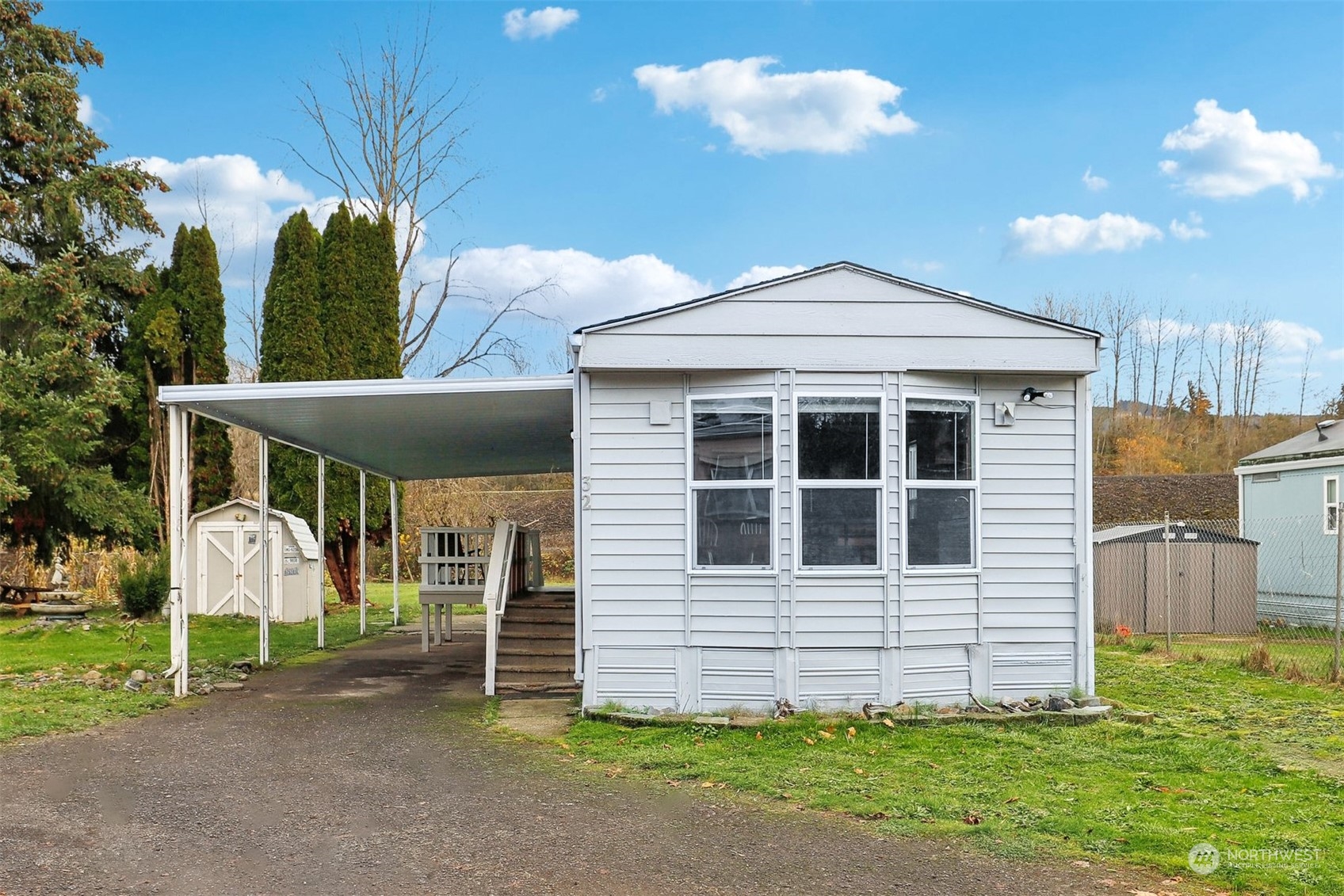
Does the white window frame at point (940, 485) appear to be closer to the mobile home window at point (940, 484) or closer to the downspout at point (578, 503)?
the mobile home window at point (940, 484)

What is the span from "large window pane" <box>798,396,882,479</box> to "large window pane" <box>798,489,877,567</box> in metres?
0.14

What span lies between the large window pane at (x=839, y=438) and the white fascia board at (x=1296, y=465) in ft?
40.5

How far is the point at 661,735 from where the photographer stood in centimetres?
676

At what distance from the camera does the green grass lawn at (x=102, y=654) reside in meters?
7.79

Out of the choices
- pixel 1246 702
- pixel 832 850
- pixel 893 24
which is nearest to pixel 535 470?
pixel 893 24

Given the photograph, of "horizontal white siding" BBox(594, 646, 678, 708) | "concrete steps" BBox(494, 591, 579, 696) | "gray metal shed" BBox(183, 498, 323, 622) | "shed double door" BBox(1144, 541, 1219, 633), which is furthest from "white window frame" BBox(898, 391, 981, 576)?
"gray metal shed" BBox(183, 498, 323, 622)

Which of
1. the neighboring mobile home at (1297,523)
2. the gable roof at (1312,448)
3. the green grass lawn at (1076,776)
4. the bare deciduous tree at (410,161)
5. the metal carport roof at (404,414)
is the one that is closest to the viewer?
the green grass lawn at (1076,776)

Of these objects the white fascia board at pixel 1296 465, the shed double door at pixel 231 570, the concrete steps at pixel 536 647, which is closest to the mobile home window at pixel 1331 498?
the white fascia board at pixel 1296 465

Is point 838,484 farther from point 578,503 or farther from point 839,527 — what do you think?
point 578,503

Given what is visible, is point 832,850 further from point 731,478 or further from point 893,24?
point 893,24

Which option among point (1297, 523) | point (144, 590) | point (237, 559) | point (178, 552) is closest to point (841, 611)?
point (178, 552)

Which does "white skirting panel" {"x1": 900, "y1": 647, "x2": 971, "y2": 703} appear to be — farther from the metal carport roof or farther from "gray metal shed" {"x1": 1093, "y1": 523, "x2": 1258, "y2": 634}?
"gray metal shed" {"x1": 1093, "y1": 523, "x2": 1258, "y2": 634}

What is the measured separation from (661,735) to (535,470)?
972 cm

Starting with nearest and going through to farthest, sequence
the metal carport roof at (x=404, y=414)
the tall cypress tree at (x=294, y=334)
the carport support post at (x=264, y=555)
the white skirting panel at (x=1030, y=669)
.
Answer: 1. the white skirting panel at (x=1030, y=669)
2. the metal carport roof at (x=404, y=414)
3. the carport support post at (x=264, y=555)
4. the tall cypress tree at (x=294, y=334)
